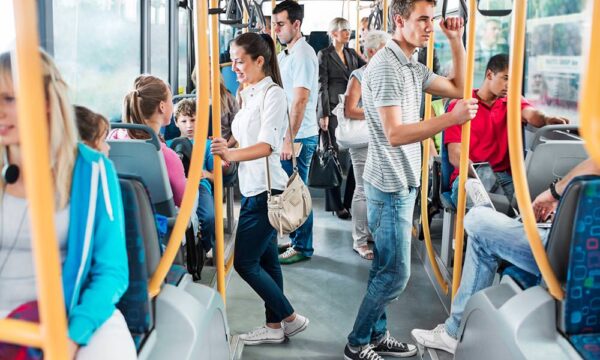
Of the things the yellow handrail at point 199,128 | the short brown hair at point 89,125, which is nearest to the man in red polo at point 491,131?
the yellow handrail at point 199,128

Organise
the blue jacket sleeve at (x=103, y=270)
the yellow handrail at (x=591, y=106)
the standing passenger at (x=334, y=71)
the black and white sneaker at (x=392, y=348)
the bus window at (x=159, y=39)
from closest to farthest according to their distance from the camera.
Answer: the yellow handrail at (x=591, y=106), the blue jacket sleeve at (x=103, y=270), the black and white sneaker at (x=392, y=348), the standing passenger at (x=334, y=71), the bus window at (x=159, y=39)

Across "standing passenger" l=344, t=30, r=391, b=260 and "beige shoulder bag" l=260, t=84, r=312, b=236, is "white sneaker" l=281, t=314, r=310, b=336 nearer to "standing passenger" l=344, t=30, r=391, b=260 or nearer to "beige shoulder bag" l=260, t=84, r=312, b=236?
"beige shoulder bag" l=260, t=84, r=312, b=236

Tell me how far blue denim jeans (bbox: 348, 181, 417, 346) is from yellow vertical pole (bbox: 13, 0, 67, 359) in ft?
5.79

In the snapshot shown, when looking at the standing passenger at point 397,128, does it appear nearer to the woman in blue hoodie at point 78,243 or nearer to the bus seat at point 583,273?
the bus seat at point 583,273

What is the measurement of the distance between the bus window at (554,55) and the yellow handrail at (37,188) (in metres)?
3.47

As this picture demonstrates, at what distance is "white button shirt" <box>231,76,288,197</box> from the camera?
9.59ft

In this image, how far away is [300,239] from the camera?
4855 millimetres

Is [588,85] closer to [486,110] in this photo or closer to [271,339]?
[271,339]

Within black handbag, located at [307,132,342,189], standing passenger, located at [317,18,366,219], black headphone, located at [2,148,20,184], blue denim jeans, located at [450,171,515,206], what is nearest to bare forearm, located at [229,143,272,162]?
black headphone, located at [2,148,20,184]

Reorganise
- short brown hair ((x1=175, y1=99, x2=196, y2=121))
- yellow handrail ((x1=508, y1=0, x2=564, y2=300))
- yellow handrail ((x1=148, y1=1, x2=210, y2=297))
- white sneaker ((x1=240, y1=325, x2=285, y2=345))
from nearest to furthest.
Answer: yellow handrail ((x1=508, y1=0, x2=564, y2=300))
yellow handrail ((x1=148, y1=1, x2=210, y2=297))
white sneaker ((x1=240, y1=325, x2=285, y2=345))
short brown hair ((x1=175, y1=99, x2=196, y2=121))

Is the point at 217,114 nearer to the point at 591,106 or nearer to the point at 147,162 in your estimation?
the point at 147,162

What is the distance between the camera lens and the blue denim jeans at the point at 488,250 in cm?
258

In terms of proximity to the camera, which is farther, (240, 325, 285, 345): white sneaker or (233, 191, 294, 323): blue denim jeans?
(240, 325, 285, 345): white sneaker

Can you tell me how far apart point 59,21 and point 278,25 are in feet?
4.57
